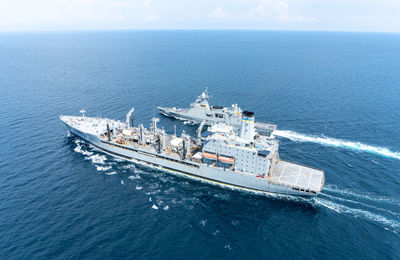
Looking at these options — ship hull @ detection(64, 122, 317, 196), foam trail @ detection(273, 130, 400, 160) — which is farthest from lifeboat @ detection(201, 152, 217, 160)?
foam trail @ detection(273, 130, 400, 160)

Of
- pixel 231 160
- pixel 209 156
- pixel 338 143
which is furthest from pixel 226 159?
pixel 338 143

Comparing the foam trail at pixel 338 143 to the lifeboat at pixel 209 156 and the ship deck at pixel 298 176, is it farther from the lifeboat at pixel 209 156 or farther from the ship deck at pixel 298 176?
the lifeboat at pixel 209 156

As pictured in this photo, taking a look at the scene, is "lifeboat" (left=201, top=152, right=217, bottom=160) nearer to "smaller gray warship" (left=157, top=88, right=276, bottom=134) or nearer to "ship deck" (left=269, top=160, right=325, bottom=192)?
"ship deck" (left=269, top=160, right=325, bottom=192)

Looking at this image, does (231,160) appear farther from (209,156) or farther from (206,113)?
(206,113)

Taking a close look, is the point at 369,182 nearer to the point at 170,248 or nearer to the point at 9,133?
the point at 170,248

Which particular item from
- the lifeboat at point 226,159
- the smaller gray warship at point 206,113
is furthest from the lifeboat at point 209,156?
the smaller gray warship at point 206,113

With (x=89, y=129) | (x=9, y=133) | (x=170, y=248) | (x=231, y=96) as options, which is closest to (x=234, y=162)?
(x=170, y=248)

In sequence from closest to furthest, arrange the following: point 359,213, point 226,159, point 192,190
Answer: point 359,213 < point 192,190 < point 226,159
